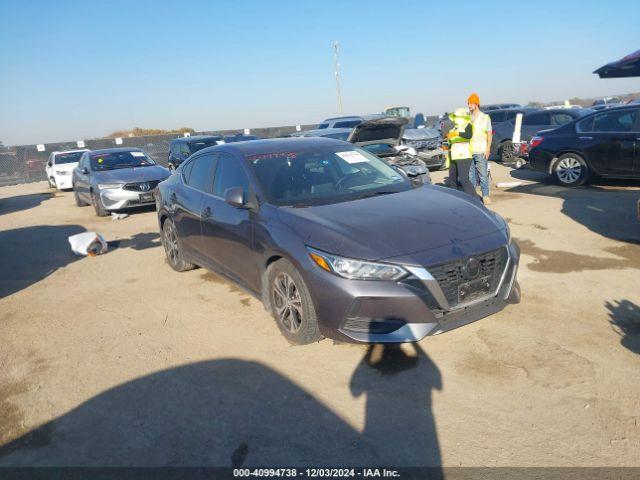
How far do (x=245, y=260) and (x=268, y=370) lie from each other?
1.09 m

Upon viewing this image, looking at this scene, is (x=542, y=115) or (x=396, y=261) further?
(x=542, y=115)

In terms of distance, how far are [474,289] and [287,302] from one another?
139cm

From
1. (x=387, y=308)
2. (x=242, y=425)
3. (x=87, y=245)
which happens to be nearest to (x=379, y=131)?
(x=87, y=245)

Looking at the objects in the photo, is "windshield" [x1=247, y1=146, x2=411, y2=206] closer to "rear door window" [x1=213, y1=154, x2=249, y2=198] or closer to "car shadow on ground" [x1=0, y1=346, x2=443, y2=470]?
"rear door window" [x1=213, y1=154, x2=249, y2=198]

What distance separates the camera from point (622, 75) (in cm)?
1270

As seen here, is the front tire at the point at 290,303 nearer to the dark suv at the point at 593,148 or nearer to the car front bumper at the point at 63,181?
the dark suv at the point at 593,148

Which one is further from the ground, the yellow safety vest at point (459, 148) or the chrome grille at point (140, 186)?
the yellow safety vest at point (459, 148)

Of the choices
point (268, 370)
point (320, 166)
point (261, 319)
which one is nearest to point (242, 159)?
point (320, 166)

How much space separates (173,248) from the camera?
19.8 feet

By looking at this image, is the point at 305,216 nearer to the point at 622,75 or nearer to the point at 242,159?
the point at 242,159

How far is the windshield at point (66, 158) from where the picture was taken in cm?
1762

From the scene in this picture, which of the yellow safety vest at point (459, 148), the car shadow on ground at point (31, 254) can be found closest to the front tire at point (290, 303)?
the car shadow on ground at point (31, 254)

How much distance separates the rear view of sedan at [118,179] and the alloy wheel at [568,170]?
8.52 meters

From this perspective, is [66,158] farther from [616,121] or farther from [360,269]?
[360,269]
